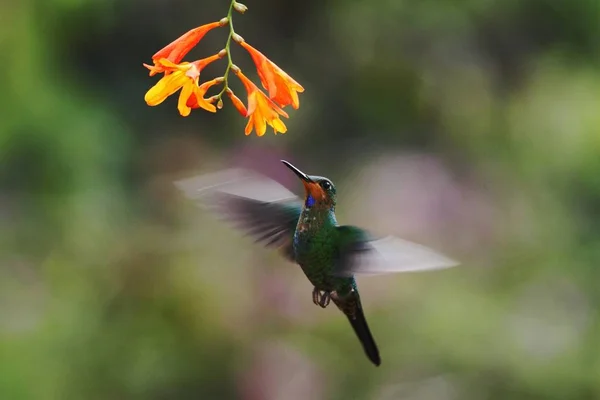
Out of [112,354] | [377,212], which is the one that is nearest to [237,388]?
[112,354]

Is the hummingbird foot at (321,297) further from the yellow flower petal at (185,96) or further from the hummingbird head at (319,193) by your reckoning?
the yellow flower petal at (185,96)

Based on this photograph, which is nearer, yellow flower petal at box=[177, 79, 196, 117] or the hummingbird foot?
yellow flower petal at box=[177, 79, 196, 117]

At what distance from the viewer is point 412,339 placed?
3156 mm

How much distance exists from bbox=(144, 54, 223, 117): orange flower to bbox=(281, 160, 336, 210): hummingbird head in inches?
8.1

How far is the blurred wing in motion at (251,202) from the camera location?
123 cm

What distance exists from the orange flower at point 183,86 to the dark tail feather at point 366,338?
0.49 meters

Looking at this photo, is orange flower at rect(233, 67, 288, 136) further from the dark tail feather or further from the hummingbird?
the dark tail feather

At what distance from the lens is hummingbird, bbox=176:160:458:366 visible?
1.16 m

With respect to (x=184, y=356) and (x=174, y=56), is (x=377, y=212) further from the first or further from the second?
(x=174, y=56)

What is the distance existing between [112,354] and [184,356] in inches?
12.0

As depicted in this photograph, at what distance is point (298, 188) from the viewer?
3521 mm

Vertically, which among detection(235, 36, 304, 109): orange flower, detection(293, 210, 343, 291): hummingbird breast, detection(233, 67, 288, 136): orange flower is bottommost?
detection(293, 210, 343, 291): hummingbird breast

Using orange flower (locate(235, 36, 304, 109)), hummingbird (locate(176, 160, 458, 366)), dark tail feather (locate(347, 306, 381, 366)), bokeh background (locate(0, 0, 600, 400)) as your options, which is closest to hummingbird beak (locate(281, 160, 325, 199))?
hummingbird (locate(176, 160, 458, 366))

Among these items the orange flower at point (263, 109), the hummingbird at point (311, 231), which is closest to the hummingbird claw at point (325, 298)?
the hummingbird at point (311, 231)
